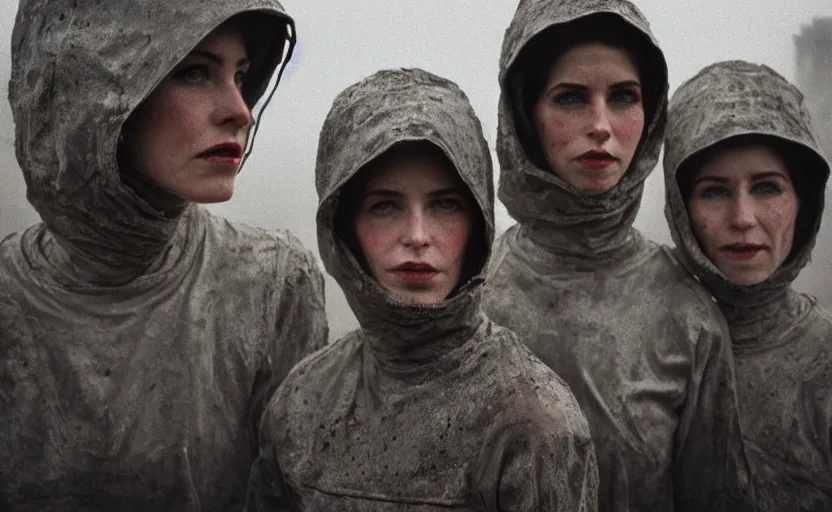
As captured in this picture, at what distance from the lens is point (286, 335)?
11.7ft

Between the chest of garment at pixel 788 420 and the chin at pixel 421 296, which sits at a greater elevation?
the chin at pixel 421 296

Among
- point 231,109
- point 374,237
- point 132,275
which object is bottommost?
point 132,275

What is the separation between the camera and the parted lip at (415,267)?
2.93 meters

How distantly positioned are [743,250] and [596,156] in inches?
24.0

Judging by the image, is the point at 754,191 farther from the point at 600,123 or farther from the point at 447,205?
the point at 447,205

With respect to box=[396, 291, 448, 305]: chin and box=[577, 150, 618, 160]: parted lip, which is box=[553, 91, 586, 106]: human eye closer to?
box=[577, 150, 618, 160]: parted lip

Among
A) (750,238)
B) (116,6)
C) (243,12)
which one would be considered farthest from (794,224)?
(116,6)

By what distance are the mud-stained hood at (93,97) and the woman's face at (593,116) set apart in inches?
34.7

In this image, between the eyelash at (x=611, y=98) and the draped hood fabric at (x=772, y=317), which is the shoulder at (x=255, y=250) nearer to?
the eyelash at (x=611, y=98)

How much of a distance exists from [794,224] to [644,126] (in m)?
0.63

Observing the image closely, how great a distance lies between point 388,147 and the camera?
2.88 metres

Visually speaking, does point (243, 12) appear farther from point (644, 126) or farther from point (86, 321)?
point (644, 126)

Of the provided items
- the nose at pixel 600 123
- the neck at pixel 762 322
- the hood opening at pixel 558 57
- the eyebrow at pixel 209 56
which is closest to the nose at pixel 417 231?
the eyebrow at pixel 209 56

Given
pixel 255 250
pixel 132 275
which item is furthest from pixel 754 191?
pixel 132 275
